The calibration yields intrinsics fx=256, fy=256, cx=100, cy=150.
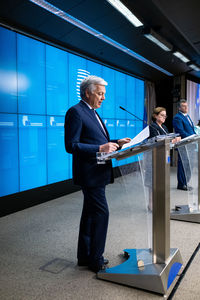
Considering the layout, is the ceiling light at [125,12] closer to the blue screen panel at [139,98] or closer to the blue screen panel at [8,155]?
the blue screen panel at [8,155]

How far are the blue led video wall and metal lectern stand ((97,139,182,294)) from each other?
238 centimetres

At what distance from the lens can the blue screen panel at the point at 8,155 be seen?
353 cm

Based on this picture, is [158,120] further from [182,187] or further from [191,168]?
[182,187]

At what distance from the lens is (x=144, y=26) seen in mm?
4473

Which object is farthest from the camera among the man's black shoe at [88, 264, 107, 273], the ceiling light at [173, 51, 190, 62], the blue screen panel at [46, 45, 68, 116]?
the ceiling light at [173, 51, 190, 62]

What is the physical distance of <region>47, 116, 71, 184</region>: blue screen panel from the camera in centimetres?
436

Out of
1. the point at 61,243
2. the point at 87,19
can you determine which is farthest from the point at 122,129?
the point at 61,243

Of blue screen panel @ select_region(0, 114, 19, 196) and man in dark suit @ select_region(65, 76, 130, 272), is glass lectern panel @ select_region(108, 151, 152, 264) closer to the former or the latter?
man in dark suit @ select_region(65, 76, 130, 272)

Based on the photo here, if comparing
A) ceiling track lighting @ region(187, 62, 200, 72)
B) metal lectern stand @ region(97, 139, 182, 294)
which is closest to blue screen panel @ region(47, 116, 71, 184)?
metal lectern stand @ region(97, 139, 182, 294)

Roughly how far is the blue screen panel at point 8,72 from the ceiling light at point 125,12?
4.93 feet

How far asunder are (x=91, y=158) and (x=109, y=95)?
433 centimetres

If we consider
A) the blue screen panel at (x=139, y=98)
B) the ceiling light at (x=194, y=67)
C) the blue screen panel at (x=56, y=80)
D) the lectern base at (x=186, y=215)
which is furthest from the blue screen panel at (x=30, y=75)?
the ceiling light at (x=194, y=67)

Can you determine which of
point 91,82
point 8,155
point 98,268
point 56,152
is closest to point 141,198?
point 98,268

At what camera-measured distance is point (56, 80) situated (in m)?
4.46
